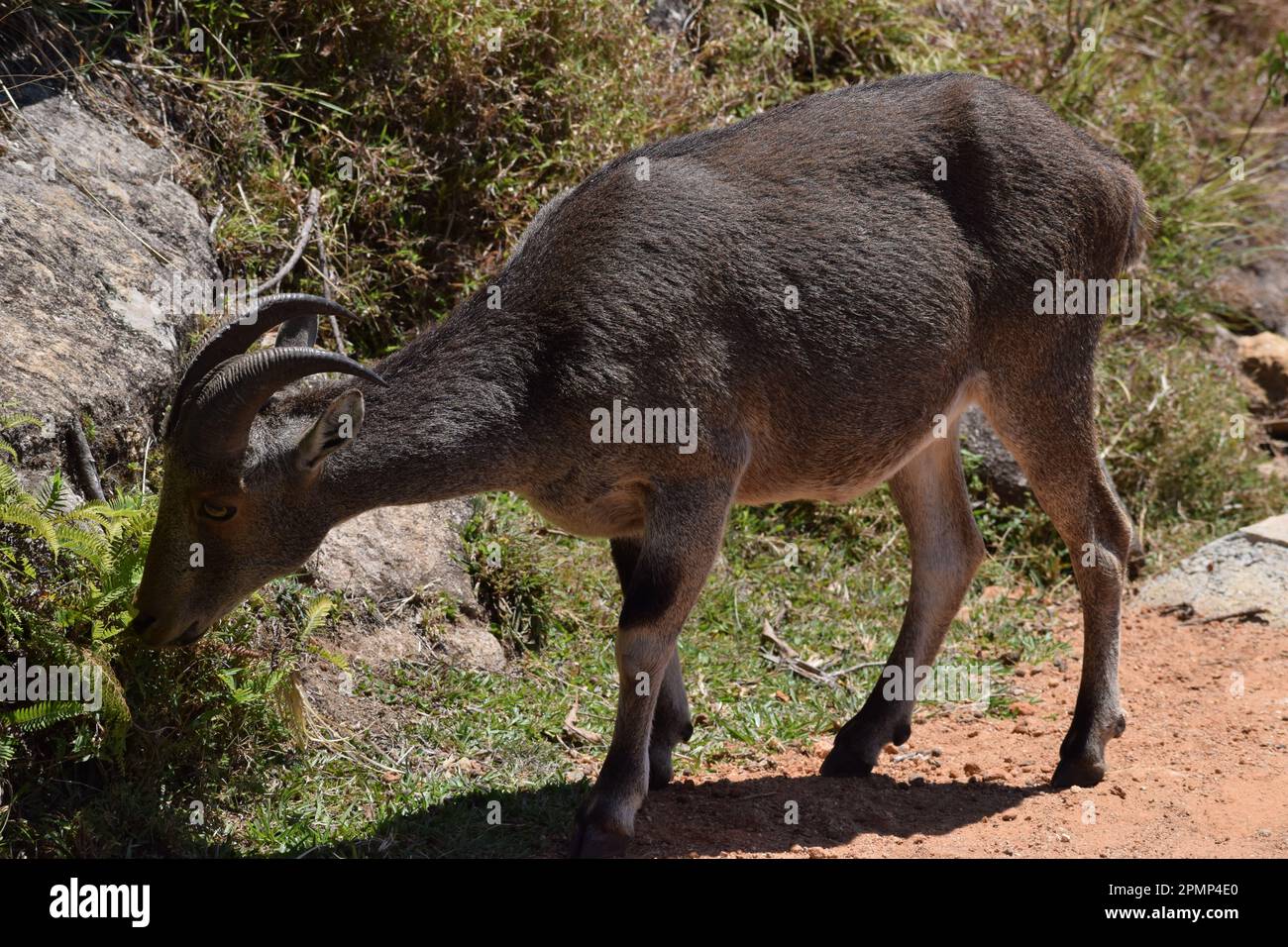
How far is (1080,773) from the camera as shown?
23.1 ft

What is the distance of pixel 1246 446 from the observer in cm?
1103

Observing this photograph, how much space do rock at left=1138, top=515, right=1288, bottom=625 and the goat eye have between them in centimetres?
608

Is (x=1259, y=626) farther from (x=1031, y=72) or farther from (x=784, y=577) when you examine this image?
(x=1031, y=72)

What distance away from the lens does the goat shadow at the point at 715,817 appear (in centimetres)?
616

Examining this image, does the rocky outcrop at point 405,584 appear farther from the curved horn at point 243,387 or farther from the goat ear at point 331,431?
the curved horn at point 243,387

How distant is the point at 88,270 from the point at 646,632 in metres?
3.59

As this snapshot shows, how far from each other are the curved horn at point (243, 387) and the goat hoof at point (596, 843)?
2069 mm

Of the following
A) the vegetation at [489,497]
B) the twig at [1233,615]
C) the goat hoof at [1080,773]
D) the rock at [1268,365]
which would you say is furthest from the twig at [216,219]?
the rock at [1268,365]

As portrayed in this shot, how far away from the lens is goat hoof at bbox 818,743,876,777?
7.21 meters

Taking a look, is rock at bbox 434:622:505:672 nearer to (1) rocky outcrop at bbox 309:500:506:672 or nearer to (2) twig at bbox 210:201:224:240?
(1) rocky outcrop at bbox 309:500:506:672

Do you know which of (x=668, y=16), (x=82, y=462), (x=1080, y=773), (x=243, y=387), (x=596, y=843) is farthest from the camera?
(x=668, y=16)

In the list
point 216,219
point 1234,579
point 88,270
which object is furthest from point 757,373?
point 1234,579

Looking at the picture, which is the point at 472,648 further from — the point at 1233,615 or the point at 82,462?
the point at 1233,615

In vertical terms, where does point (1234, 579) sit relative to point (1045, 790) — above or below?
above
